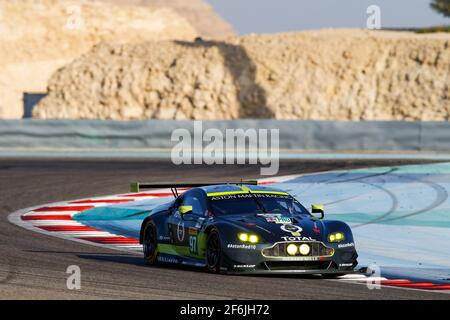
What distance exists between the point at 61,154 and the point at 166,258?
25.0 m

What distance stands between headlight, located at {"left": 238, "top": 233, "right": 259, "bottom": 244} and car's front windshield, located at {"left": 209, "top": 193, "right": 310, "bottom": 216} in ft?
2.88

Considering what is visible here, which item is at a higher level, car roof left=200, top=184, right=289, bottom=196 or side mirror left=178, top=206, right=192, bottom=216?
car roof left=200, top=184, right=289, bottom=196

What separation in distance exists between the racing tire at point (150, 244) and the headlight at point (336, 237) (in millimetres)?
2625

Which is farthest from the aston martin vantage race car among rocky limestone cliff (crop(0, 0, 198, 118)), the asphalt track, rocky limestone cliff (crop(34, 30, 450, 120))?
rocky limestone cliff (crop(0, 0, 198, 118))

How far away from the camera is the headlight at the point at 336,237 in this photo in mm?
12695

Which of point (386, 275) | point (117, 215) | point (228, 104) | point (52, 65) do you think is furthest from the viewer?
point (52, 65)

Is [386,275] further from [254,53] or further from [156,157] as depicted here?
[254,53]

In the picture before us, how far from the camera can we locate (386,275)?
13188mm

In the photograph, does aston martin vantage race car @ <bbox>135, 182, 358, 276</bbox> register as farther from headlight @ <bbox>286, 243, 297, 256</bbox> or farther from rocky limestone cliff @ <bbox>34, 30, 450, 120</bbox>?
rocky limestone cliff @ <bbox>34, 30, 450, 120</bbox>

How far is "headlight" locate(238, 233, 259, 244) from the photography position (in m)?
12.6

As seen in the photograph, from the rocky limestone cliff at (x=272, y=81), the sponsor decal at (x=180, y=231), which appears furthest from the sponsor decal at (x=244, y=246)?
the rocky limestone cliff at (x=272, y=81)

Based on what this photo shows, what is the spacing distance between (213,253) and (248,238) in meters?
0.55

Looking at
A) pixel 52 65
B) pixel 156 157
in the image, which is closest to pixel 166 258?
pixel 156 157

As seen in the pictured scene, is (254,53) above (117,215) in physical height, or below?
above
